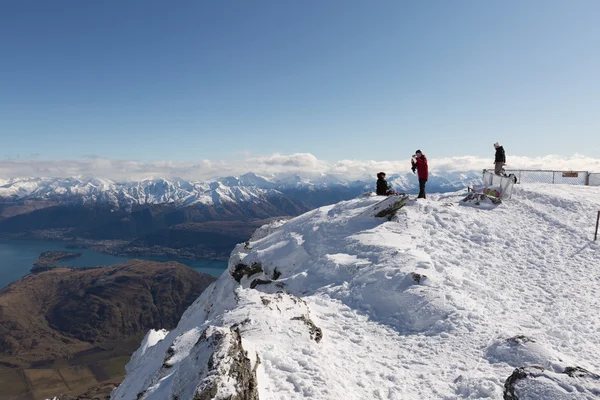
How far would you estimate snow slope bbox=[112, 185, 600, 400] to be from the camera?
789cm

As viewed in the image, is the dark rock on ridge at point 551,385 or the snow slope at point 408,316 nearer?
the dark rock on ridge at point 551,385

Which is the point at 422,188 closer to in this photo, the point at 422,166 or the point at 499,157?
the point at 422,166

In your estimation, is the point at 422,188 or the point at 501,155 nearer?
the point at 422,188

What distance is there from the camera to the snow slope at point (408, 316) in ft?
25.9

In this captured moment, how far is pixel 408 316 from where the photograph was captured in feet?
38.3

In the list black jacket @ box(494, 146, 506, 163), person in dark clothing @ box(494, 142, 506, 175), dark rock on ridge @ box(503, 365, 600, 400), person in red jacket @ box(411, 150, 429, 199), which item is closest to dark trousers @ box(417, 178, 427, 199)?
person in red jacket @ box(411, 150, 429, 199)

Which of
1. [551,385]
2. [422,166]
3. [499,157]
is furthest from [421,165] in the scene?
[551,385]

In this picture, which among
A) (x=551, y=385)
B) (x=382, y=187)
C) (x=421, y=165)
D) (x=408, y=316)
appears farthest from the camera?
(x=382, y=187)

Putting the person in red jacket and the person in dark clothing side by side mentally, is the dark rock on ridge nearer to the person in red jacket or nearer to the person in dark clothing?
the person in red jacket

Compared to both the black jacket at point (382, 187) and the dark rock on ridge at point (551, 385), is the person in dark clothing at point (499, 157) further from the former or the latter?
the dark rock on ridge at point (551, 385)

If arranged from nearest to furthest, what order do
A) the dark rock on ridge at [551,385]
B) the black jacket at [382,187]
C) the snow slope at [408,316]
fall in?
the dark rock on ridge at [551,385] < the snow slope at [408,316] < the black jacket at [382,187]

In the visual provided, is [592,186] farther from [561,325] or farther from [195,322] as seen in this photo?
[195,322]

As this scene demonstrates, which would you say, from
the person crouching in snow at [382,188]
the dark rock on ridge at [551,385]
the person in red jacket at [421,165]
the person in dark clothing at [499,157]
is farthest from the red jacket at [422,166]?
the dark rock on ridge at [551,385]

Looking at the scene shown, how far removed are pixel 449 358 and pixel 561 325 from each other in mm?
5110
